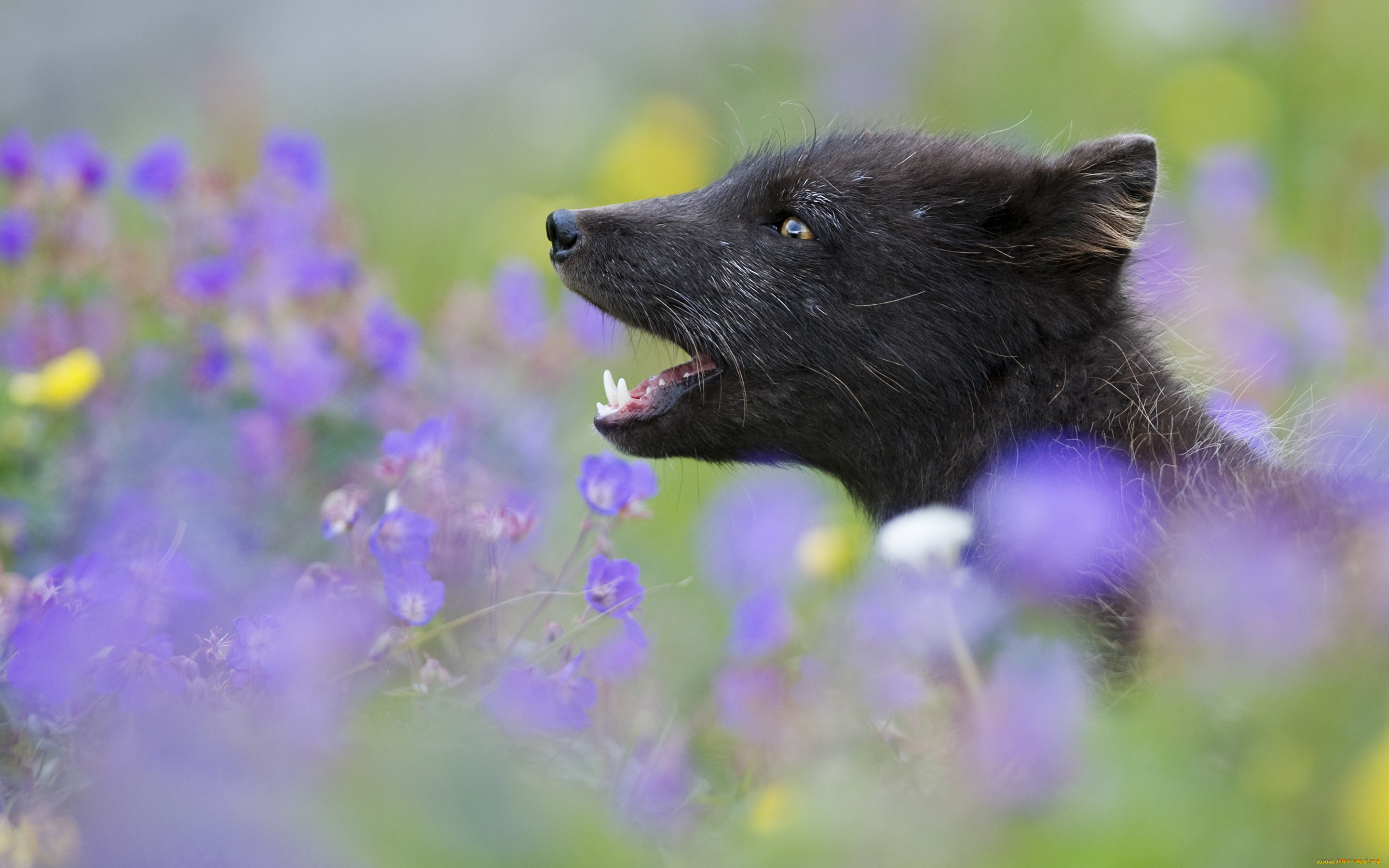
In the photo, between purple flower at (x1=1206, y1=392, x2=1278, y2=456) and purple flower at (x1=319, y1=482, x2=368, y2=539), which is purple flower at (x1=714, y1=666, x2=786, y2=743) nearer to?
purple flower at (x1=319, y1=482, x2=368, y2=539)

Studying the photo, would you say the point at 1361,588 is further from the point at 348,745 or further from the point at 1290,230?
the point at 1290,230

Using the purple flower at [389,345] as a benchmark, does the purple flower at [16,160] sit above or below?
above

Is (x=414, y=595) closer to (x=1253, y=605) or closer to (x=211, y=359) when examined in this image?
(x=1253, y=605)

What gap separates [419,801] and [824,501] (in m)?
3.38

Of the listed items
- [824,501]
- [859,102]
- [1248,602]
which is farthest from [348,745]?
[859,102]

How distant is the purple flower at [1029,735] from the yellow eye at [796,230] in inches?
63.5

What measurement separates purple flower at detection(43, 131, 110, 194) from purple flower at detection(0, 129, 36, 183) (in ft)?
0.21

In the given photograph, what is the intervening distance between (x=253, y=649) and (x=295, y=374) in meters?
1.57

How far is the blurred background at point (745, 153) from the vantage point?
4.45 ft

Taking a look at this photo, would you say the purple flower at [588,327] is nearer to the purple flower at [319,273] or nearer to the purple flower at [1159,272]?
the purple flower at [319,273]

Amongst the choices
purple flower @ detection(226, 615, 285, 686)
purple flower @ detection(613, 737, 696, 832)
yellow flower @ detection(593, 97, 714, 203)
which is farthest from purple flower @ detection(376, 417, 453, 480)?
yellow flower @ detection(593, 97, 714, 203)

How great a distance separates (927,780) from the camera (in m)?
1.95

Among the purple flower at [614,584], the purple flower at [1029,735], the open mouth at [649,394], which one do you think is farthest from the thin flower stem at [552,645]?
the open mouth at [649,394]

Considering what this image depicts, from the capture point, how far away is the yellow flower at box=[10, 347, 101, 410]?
3.27 m
